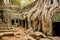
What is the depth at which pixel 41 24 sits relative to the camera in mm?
11289

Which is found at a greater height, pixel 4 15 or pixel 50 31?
pixel 4 15

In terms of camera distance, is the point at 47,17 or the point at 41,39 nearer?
the point at 41,39

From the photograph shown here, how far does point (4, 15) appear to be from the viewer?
1656 centimetres

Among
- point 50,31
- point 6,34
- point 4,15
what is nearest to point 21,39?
point 6,34

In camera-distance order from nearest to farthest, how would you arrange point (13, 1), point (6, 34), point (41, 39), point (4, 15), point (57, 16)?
point (41, 39)
point (57, 16)
point (6, 34)
point (4, 15)
point (13, 1)

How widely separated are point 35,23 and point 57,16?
2.77m

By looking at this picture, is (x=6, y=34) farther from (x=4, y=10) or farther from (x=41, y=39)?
(x=4, y=10)

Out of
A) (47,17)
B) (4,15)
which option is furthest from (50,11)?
(4,15)

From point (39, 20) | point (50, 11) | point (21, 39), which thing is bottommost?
point (21, 39)

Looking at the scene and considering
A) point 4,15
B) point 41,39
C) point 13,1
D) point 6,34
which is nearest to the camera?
point 41,39

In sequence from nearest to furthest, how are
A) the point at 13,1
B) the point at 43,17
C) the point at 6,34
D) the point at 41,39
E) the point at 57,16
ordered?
the point at 41,39 < the point at 57,16 < the point at 43,17 < the point at 6,34 < the point at 13,1

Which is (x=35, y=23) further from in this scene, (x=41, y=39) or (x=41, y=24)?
(x=41, y=39)

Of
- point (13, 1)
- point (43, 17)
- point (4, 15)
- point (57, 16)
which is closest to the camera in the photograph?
point (57, 16)

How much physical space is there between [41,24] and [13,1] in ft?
52.2
